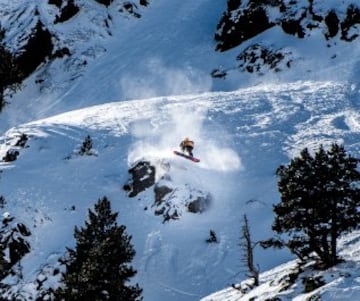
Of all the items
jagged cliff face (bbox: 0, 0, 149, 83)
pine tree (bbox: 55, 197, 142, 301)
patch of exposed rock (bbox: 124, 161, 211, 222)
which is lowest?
pine tree (bbox: 55, 197, 142, 301)

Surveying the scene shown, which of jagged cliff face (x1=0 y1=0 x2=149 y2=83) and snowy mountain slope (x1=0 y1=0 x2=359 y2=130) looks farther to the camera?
jagged cliff face (x1=0 y1=0 x2=149 y2=83)

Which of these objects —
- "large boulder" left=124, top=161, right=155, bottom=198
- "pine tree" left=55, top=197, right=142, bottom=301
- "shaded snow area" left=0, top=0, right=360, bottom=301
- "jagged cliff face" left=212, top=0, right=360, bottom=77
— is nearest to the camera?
"pine tree" left=55, top=197, right=142, bottom=301

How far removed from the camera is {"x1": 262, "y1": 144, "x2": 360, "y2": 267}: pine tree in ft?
67.4

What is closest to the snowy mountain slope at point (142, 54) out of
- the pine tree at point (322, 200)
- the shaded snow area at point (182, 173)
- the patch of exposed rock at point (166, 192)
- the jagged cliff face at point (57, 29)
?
the jagged cliff face at point (57, 29)

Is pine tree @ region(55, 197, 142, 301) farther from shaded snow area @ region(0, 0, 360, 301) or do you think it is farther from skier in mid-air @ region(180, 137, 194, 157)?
skier in mid-air @ region(180, 137, 194, 157)

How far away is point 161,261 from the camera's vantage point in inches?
1199

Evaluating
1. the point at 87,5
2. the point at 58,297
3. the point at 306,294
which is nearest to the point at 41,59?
the point at 87,5

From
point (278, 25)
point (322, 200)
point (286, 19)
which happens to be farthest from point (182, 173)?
point (286, 19)

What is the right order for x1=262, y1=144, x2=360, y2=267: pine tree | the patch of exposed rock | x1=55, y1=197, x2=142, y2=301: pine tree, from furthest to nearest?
the patch of exposed rock
x1=55, y1=197, x2=142, y2=301: pine tree
x1=262, y1=144, x2=360, y2=267: pine tree

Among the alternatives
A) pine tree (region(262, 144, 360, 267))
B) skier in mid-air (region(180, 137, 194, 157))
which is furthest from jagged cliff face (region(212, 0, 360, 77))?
pine tree (region(262, 144, 360, 267))

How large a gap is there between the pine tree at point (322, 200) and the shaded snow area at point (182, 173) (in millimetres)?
1340

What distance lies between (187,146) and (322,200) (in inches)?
694

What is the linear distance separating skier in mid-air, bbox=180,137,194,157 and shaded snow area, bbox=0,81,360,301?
0.80m

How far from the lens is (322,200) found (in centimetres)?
2056
